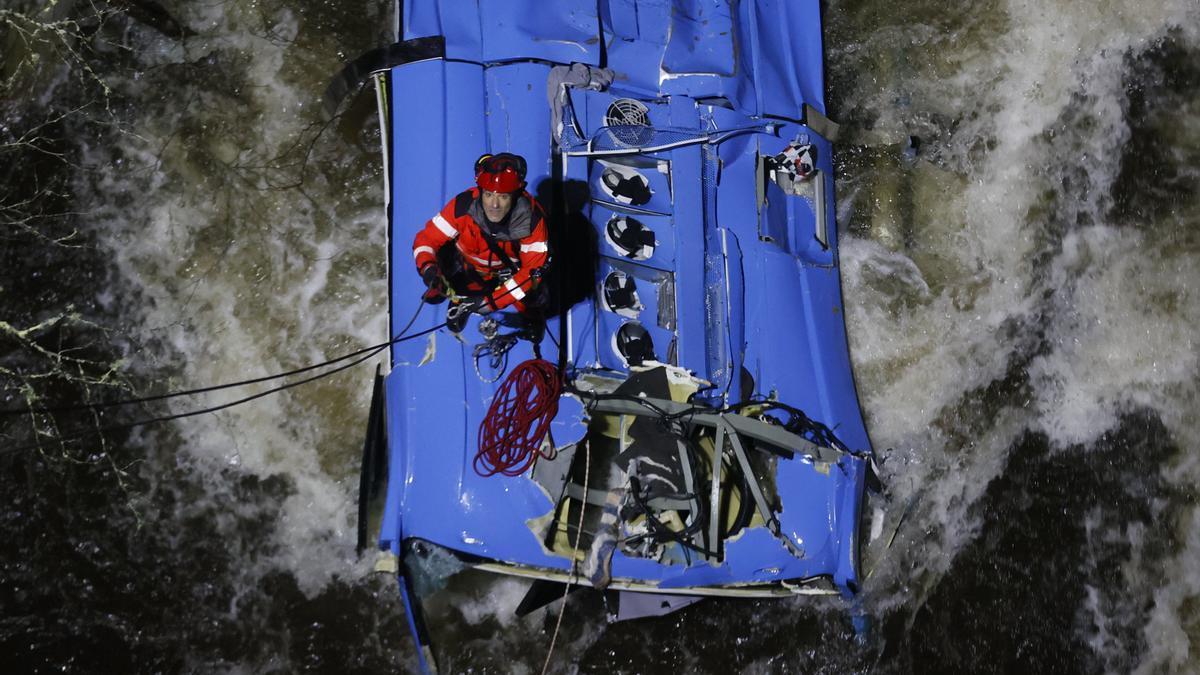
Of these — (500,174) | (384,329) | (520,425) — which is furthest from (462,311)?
(384,329)

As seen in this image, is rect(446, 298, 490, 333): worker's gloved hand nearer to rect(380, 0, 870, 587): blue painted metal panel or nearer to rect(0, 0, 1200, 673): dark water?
rect(380, 0, 870, 587): blue painted metal panel

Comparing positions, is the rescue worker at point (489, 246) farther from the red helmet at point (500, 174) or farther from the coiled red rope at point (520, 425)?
the coiled red rope at point (520, 425)

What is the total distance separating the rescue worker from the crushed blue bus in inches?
7.8

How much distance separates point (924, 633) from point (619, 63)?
3.32m

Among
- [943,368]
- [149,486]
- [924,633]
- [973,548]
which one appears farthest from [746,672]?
[149,486]

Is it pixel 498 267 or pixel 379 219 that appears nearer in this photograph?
pixel 498 267

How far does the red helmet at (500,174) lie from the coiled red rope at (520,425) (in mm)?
835

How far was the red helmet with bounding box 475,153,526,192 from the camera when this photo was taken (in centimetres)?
368

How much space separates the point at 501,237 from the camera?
398 cm

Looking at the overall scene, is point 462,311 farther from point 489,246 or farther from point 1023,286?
point 1023,286

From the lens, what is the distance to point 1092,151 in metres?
5.86

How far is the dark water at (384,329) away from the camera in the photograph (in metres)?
5.18

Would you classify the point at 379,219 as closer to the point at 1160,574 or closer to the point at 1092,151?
the point at 1092,151

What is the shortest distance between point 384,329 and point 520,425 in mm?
1519
